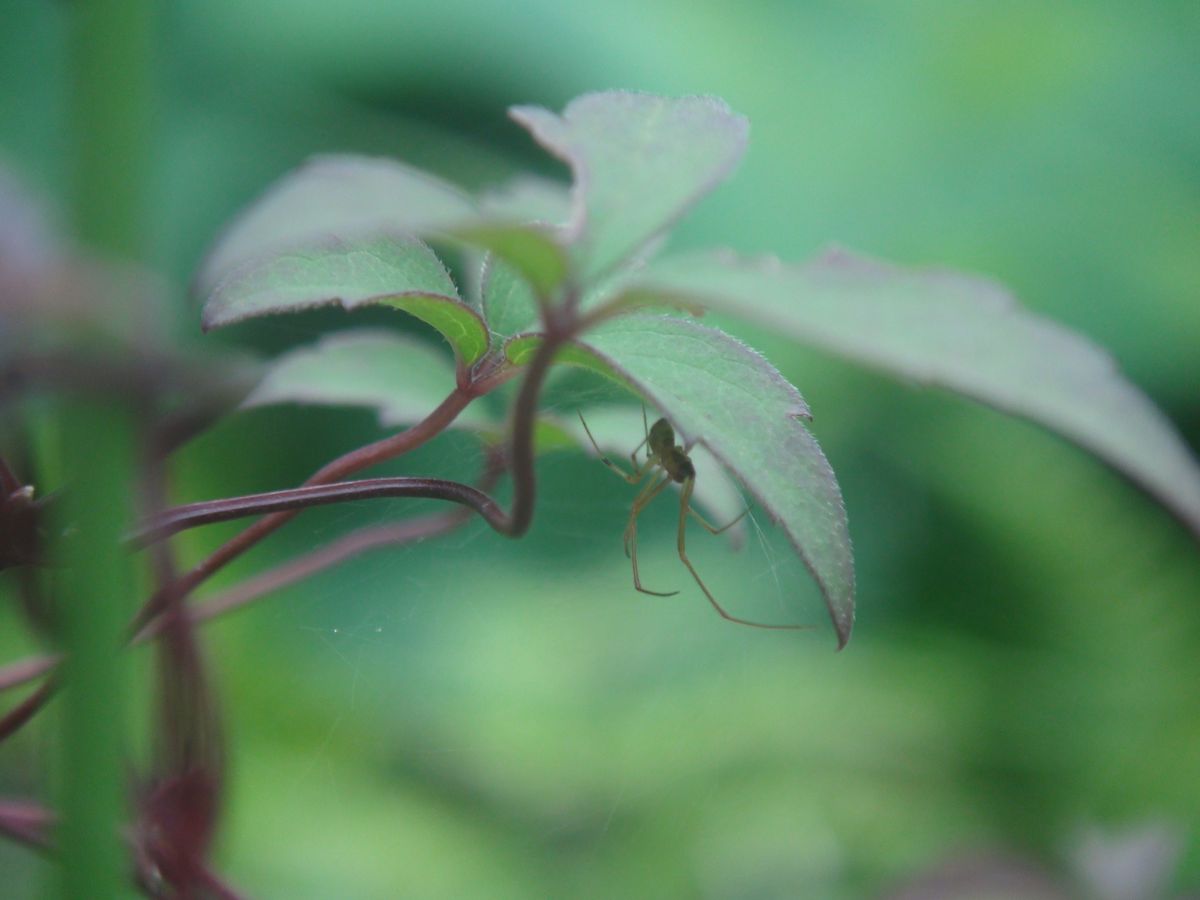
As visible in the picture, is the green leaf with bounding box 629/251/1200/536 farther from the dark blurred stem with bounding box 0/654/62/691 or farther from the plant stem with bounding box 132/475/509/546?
the dark blurred stem with bounding box 0/654/62/691

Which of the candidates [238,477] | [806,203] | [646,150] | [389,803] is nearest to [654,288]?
[646,150]

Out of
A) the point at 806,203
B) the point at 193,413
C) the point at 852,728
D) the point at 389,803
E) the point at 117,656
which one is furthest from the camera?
the point at 806,203

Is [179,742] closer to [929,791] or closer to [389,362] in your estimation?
[389,362]

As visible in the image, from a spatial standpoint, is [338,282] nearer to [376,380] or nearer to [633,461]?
[376,380]

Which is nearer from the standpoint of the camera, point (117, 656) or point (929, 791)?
point (117, 656)

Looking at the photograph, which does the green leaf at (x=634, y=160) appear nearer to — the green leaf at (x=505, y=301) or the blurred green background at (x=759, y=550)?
the green leaf at (x=505, y=301)

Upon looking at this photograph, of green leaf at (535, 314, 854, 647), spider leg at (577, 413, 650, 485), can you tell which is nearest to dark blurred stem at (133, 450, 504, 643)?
spider leg at (577, 413, 650, 485)
